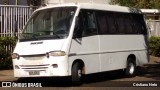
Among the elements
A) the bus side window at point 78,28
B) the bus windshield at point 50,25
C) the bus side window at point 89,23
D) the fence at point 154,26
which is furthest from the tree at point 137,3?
the bus side window at point 78,28

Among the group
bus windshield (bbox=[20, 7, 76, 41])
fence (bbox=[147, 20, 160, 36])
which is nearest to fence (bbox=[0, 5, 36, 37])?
bus windshield (bbox=[20, 7, 76, 41])

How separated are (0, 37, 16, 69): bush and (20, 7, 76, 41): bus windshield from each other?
158 inches

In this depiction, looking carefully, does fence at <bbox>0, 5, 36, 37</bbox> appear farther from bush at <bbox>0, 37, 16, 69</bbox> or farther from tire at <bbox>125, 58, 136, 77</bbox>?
tire at <bbox>125, 58, 136, 77</bbox>

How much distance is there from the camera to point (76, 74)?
583 inches

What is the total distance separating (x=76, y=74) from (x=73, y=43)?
969 millimetres

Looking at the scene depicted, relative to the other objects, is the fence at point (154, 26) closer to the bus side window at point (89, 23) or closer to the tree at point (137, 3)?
the tree at point (137, 3)

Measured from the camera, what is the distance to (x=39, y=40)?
15.1 m

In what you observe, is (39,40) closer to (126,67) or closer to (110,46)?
(110,46)

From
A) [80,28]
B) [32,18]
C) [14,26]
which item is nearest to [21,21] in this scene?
[14,26]

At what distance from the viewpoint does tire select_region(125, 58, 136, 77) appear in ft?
59.7

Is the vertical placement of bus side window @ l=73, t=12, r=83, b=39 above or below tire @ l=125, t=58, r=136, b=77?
above

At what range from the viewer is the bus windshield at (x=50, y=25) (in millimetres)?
15031

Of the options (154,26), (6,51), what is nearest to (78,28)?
(6,51)

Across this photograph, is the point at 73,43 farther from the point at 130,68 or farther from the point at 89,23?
the point at 130,68
